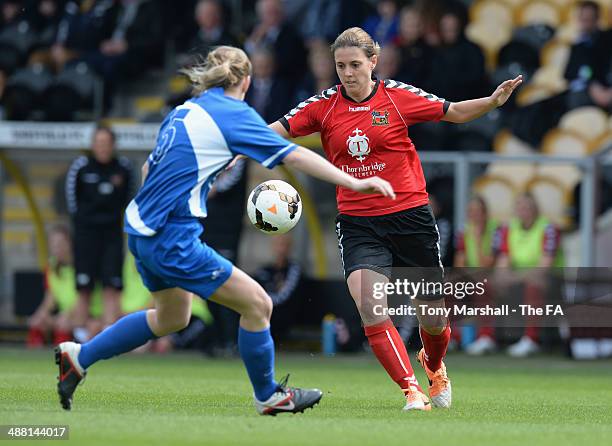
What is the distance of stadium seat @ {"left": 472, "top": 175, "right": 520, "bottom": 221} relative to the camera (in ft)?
48.2

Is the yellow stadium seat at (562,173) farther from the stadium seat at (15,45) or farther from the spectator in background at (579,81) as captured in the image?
the stadium seat at (15,45)

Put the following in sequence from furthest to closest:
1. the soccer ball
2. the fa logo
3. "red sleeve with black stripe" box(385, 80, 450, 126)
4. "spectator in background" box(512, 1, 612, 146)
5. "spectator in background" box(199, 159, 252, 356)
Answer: "spectator in background" box(512, 1, 612, 146), "spectator in background" box(199, 159, 252, 356), "red sleeve with black stripe" box(385, 80, 450, 126), the fa logo, the soccer ball

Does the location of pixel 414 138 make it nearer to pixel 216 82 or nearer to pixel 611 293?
pixel 611 293

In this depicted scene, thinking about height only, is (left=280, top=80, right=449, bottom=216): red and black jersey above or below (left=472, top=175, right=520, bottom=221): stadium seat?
above

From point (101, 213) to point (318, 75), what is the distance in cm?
288

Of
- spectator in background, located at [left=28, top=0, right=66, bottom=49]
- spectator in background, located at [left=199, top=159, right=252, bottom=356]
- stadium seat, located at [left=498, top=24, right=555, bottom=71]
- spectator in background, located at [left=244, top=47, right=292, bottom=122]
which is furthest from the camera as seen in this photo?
spectator in background, located at [left=28, top=0, right=66, bottom=49]

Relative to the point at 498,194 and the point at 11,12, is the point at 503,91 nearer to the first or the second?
the point at 498,194

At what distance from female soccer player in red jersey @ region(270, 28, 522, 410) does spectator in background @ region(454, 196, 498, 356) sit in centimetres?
556

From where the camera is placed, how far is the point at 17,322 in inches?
622

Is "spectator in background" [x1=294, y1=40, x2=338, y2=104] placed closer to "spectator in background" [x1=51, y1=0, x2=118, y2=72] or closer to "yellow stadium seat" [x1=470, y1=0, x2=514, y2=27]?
"yellow stadium seat" [x1=470, y1=0, x2=514, y2=27]

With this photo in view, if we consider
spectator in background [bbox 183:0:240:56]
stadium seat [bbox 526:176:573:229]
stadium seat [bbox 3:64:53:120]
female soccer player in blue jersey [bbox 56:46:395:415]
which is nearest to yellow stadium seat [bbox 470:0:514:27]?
stadium seat [bbox 526:176:573:229]

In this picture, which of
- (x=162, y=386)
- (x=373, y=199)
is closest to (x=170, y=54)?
(x=162, y=386)

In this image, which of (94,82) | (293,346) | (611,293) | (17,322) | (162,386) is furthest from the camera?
(94,82)

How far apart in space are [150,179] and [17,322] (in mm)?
9192
